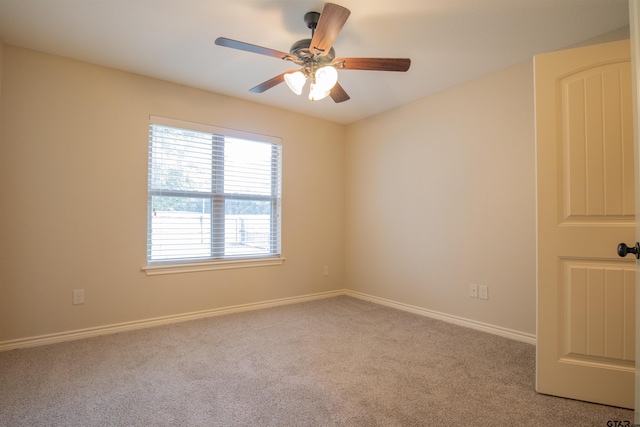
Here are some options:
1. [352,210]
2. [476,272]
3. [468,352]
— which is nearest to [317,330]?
[468,352]

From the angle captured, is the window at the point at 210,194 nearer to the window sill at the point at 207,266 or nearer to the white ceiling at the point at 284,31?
the window sill at the point at 207,266

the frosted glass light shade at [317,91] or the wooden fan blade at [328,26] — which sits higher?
the wooden fan blade at [328,26]

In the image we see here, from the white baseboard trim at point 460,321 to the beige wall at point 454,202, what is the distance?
0.13 feet

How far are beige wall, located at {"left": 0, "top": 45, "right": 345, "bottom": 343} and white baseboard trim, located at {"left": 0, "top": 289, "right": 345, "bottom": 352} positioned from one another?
0.15 ft

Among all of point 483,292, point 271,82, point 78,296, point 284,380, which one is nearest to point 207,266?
point 78,296

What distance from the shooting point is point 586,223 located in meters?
1.76

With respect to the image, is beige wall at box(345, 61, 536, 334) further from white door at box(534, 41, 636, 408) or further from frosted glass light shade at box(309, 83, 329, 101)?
frosted glass light shade at box(309, 83, 329, 101)

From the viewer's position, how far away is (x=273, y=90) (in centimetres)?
328

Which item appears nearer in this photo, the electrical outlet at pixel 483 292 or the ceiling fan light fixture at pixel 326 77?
the ceiling fan light fixture at pixel 326 77

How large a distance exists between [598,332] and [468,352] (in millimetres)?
895

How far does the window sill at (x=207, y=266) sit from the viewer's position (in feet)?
9.89

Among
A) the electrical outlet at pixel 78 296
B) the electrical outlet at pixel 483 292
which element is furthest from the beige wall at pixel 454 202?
the electrical outlet at pixel 78 296

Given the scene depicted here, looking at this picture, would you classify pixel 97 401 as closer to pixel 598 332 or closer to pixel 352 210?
pixel 598 332

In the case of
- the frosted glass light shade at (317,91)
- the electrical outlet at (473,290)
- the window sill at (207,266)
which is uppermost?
the frosted glass light shade at (317,91)
